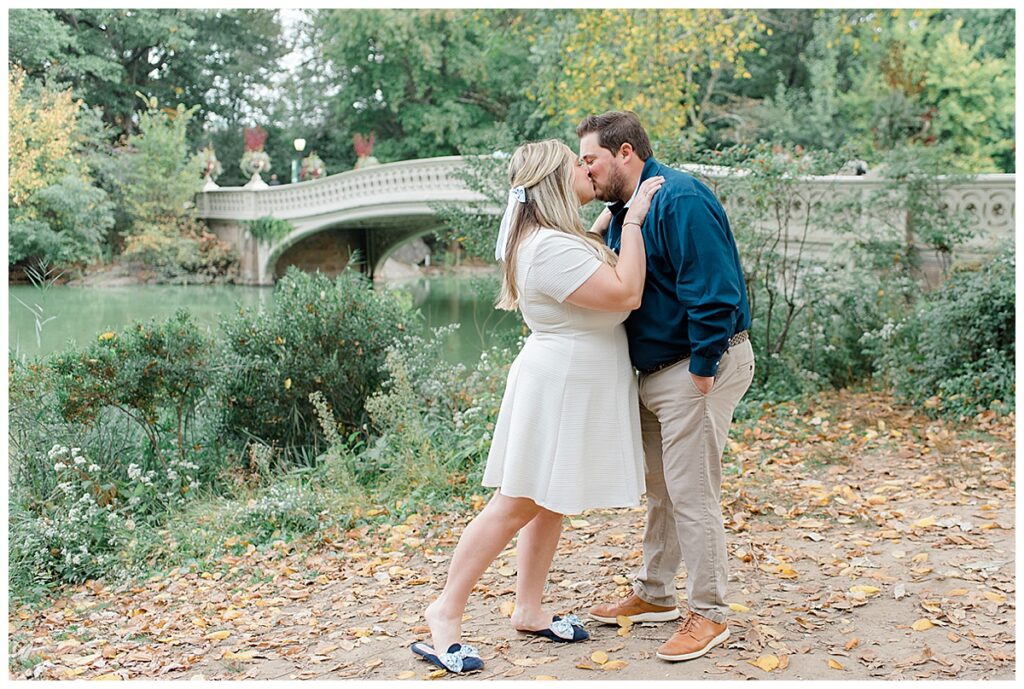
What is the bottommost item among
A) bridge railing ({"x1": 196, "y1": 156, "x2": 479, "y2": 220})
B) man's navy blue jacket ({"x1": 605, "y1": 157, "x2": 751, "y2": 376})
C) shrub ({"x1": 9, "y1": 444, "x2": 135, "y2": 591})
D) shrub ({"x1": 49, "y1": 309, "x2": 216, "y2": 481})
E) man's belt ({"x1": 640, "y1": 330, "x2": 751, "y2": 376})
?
shrub ({"x1": 9, "y1": 444, "x2": 135, "y2": 591})

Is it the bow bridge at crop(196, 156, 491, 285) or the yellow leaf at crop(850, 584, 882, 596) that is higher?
the bow bridge at crop(196, 156, 491, 285)

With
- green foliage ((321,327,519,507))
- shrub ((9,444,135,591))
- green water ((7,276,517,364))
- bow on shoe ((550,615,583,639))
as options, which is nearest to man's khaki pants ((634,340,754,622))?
bow on shoe ((550,615,583,639))

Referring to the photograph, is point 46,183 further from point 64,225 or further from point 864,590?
point 864,590

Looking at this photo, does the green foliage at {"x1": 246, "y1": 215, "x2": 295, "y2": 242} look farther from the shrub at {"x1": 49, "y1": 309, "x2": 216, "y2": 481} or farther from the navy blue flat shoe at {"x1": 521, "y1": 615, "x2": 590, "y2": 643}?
the navy blue flat shoe at {"x1": 521, "y1": 615, "x2": 590, "y2": 643}

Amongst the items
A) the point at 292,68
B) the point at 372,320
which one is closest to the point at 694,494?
the point at 372,320

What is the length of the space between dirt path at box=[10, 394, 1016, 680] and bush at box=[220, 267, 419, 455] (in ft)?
6.60

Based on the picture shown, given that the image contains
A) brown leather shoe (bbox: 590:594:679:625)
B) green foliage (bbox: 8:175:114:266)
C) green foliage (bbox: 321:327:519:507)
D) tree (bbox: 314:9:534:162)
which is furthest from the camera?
tree (bbox: 314:9:534:162)

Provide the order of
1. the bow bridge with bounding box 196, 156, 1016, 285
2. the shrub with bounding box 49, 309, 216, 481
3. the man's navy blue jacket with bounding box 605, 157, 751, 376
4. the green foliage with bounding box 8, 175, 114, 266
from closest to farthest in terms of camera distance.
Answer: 1. the man's navy blue jacket with bounding box 605, 157, 751, 376
2. the shrub with bounding box 49, 309, 216, 481
3. the green foliage with bounding box 8, 175, 114, 266
4. the bow bridge with bounding box 196, 156, 1016, 285

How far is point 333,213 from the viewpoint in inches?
773

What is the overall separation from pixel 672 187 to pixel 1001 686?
4.85 feet

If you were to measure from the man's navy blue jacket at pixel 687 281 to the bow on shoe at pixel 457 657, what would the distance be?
2.93ft

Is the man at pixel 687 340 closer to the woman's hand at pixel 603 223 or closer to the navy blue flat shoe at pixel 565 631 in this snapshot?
the woman's hand at pixel 603 223

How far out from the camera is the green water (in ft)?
24.6

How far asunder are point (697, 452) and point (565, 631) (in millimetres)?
661
